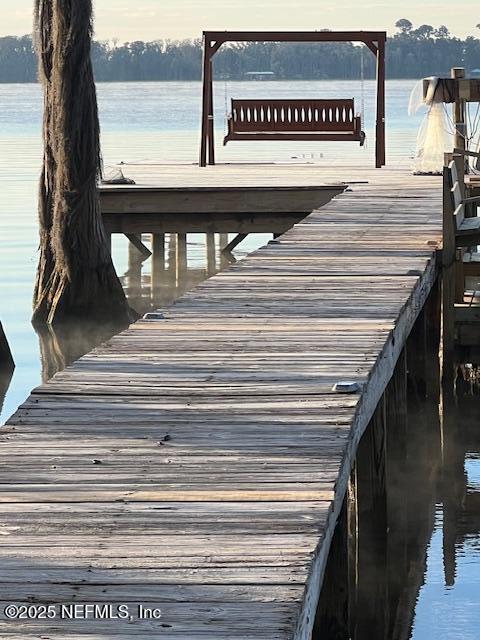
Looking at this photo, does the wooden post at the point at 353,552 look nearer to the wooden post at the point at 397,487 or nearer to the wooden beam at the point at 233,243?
the wooden post at the point at 397,487

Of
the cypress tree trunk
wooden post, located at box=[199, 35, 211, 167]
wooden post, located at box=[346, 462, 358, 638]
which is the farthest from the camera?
wooden post, located at box=[199, 35, 211, 167]

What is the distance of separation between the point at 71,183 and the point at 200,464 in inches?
306

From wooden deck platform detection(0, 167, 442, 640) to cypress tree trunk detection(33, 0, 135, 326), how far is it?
13.7 ft

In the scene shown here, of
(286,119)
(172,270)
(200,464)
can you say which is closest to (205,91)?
(286,119)

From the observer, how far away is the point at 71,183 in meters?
12.1

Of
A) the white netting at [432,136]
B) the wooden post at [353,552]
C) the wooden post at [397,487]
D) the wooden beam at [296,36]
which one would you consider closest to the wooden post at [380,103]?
the wooden beam at [296,36]

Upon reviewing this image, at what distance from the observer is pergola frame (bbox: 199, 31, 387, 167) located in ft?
60.4

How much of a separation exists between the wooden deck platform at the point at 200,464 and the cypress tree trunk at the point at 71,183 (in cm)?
418

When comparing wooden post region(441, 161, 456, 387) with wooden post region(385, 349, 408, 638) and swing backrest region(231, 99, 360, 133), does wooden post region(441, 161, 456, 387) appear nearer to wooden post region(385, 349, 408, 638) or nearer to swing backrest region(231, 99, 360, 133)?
wooden post region(385, 349, 408, 638)

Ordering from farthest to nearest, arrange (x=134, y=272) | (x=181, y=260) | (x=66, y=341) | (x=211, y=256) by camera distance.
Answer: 1. (x=211, y=256)
2. (x=134, y=272)
3. (x=181, y=260)
4. (x=66, y=341)

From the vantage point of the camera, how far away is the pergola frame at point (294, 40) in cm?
1841

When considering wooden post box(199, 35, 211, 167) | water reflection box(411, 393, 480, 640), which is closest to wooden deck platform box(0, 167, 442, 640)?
water reflection box(411, 393, 480, 640)

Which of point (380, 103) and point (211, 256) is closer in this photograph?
point (380, 103)

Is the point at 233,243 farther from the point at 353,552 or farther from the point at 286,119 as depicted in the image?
the point at 353,552
